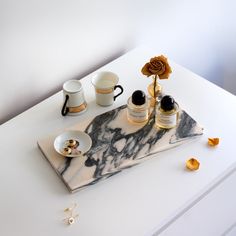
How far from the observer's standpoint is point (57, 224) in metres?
0.91

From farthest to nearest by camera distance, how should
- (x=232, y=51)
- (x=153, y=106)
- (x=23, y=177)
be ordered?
(x=232, y=51) < (x=153, y=106) < (x=23, y=177)

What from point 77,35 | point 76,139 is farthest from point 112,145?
point 77,35

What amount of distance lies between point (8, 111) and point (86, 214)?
1.38ft

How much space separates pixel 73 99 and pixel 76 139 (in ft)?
0.39

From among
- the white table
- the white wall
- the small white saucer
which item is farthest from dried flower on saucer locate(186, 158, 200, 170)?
the white wall

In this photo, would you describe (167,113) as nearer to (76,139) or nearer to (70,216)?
(76,139)

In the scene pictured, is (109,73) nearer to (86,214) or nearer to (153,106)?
(153,106)

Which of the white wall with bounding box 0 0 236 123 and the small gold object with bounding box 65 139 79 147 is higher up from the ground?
the white wall with bounding box 0 0 236 123

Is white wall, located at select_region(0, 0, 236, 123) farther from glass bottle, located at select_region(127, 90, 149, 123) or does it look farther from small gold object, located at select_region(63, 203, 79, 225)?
small gold object, located at select_region(63, 203, 79, 225)

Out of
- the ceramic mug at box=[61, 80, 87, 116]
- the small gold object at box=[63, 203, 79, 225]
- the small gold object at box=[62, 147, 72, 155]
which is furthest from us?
the ceramic mug at box=[61, 80, 87, 116]

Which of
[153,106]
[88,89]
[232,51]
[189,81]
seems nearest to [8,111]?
[88,89]

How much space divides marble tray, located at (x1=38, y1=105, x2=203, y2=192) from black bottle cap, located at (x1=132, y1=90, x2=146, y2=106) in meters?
0.07

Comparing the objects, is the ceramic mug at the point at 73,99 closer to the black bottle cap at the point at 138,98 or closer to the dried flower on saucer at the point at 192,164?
the black bottle cap at the point at 138,98

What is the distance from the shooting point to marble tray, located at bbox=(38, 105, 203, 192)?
99cm
